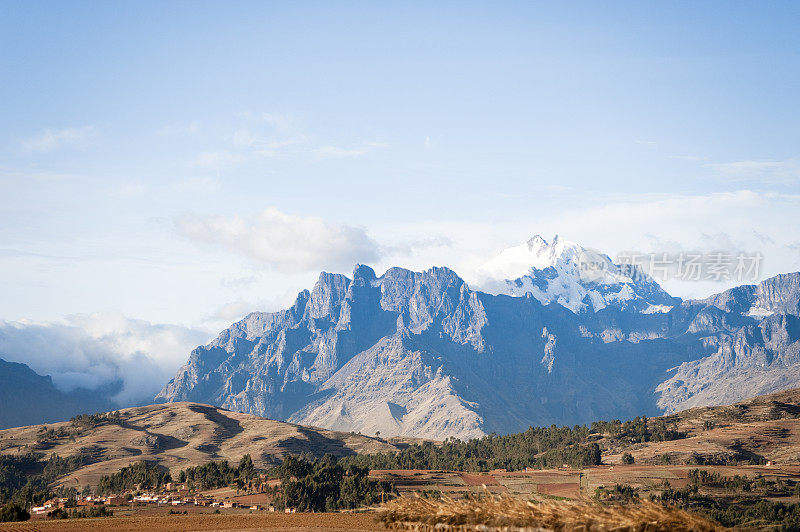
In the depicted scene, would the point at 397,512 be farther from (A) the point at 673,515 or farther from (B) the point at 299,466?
(B) the point at 299,466

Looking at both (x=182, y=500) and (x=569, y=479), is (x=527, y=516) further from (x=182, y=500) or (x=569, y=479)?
(x=569, y=479)

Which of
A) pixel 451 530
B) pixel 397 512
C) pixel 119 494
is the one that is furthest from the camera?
pixel 119 494

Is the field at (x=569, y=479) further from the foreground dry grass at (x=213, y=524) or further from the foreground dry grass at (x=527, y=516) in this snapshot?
the foreground dry grass at (x=527, y=516)

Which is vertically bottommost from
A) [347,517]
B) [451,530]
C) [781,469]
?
[781,469]

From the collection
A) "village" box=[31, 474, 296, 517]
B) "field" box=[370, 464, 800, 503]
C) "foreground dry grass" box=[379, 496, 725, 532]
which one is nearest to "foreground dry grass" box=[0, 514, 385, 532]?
"foreground dry grass" box=[379, 496, 725, 532]

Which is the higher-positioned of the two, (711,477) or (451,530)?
(451,530)

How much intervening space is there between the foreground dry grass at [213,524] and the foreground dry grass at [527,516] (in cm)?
2405

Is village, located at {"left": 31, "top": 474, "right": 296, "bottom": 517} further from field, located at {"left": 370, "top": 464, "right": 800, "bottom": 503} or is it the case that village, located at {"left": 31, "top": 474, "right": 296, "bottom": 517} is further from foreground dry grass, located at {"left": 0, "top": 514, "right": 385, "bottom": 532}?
foreground dry grass, located at {"left": 0, "top": 514, "right": 385, "bottom": 532}

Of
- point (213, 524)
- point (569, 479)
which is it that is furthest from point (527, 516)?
point (569, 479)

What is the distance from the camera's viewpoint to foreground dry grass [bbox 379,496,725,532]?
31031 mm

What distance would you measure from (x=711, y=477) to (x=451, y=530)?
464 ft

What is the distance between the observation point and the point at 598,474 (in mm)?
181625

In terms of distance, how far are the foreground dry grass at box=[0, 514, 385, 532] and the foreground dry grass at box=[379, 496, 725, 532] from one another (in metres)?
24.1

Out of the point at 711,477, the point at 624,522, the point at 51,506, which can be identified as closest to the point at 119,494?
the point at 51,506
